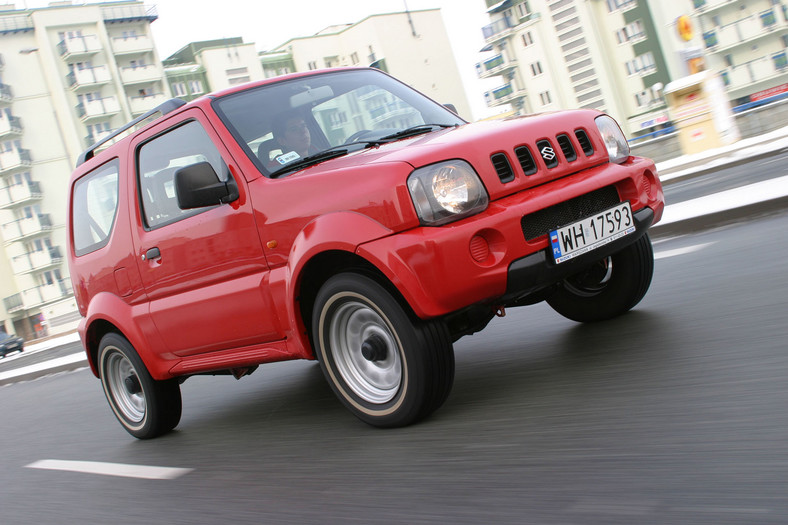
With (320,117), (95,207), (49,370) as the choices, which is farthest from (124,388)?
(49,370)

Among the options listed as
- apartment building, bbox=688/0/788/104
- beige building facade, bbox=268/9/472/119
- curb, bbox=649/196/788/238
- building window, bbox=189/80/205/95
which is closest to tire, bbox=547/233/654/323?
curb, bbox=649/196/788/238

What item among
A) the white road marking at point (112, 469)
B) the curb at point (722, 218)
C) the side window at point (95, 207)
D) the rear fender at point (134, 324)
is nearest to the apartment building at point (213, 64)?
the curb at point (722, 218)

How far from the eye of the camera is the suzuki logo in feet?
13.2

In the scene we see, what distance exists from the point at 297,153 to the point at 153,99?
230 ft

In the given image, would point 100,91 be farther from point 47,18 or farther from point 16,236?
point 16,236

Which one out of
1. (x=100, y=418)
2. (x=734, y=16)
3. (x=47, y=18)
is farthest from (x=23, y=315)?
(x=100, y=418)

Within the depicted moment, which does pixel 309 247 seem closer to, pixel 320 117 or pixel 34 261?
pixel 320 117

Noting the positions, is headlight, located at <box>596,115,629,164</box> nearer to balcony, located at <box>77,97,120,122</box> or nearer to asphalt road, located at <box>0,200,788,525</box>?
asphalt road, located at <box>0,200,788,525</box>

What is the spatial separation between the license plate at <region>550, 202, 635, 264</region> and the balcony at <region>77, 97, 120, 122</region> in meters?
66.7

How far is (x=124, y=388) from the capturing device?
5.89m

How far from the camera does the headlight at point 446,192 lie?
3619 millimetres

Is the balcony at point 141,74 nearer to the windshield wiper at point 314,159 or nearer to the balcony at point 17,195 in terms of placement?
the balcony at point 17,195

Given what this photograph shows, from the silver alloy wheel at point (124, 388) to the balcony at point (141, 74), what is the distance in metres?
66.9

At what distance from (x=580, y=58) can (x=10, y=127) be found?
47207mm
